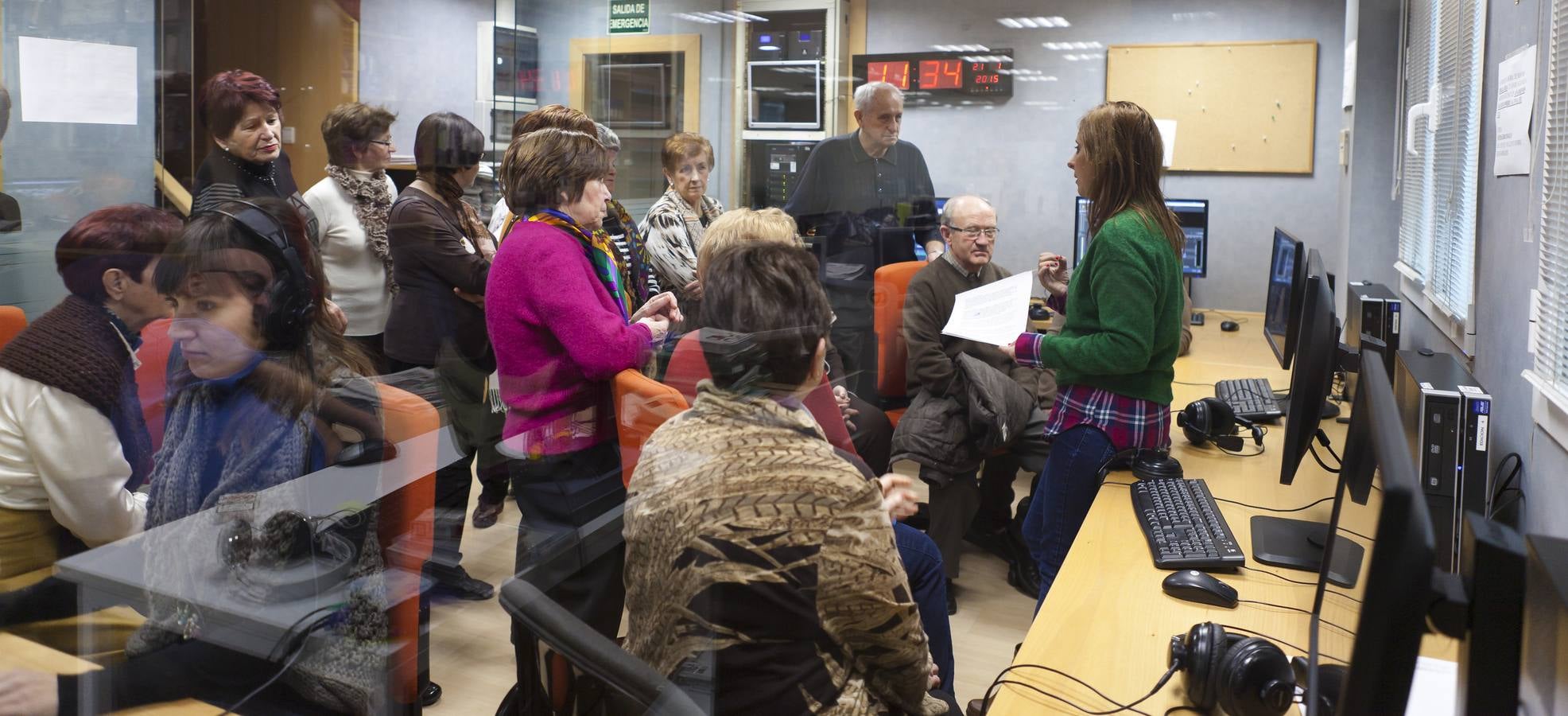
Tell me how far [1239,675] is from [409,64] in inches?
98.3

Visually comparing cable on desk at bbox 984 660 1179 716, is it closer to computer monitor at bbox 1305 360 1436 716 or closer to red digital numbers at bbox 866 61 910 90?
computer monitor at bbox 1305 360 1436 716

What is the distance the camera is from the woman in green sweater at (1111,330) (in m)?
1.93

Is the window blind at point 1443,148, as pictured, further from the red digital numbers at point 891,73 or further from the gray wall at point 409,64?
the gray wall at point 409,64

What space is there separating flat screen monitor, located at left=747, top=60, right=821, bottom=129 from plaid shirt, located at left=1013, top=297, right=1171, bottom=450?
6.86 feet

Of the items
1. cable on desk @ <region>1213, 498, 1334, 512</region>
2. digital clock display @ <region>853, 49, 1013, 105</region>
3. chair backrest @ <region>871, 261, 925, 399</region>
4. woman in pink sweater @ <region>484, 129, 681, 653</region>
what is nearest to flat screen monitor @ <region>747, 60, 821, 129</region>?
digital clock display @ <region>853, 49, 1013, 105</region>

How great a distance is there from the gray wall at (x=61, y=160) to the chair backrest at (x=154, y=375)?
0.20 metres

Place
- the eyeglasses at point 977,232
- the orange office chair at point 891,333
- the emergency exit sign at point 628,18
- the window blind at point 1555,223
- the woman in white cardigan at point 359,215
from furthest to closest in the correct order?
the emergency exit sign at point 628,18 < the eyeglasses at point 977,232 < the orange office chair at point 891,333 < the woman in white cardigan at point 359,215 < the window blind at point 1555,223

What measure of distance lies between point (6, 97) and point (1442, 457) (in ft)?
8.89

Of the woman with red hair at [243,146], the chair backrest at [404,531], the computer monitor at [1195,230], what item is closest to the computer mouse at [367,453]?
the chair backrest at [404,531]

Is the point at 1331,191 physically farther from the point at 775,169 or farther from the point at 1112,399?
the point at 1112,399

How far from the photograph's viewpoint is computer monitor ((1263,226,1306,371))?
→ 2502 millimetres

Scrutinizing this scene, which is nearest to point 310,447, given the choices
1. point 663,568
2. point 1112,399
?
point 663,568

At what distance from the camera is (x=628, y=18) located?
3.82m

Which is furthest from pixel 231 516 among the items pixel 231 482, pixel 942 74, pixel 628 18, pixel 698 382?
pixel 942 74
